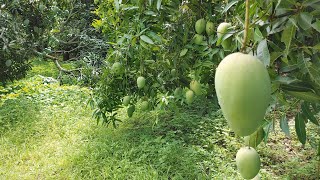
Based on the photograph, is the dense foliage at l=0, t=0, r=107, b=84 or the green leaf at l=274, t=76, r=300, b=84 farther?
the dense foliage at l=0, t=0, r=107, b=84

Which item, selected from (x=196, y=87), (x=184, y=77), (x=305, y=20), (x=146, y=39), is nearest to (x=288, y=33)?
(x=305, y=20)

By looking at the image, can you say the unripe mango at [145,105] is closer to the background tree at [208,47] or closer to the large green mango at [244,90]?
the background tree at [208,47]

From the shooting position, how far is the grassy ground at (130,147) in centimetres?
254

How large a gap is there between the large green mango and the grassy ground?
1722 millimetres

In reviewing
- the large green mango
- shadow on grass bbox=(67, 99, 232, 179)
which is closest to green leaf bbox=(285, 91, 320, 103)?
the large green mango

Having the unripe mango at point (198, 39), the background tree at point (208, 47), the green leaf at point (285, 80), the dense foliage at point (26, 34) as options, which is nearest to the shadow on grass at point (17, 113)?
the dense foliage at point (26, 34)

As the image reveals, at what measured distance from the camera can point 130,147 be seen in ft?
9.72

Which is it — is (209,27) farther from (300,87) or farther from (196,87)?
(300,87)

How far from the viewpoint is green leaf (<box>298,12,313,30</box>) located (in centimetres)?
61

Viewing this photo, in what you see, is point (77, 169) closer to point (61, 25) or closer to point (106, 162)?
point (106, 162)

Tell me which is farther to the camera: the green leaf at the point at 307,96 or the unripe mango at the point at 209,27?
the unripe mango at the point at 209,27

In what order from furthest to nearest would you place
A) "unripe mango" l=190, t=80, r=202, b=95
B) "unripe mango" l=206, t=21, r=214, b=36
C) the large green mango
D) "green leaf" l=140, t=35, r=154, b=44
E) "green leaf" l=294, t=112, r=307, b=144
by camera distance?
"unripe mango" l=190, t=80, r=202, b=95 < "green leaf" l=140, t=35, r=154, b=44 < "unripe mango" l=206, t=21, r=214, b=36 < "green leaf" l=294, t=112, r=307, b=144 < the large green mango

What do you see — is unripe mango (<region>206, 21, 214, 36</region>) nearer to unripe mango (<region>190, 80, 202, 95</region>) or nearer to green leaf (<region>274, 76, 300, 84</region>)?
unripe mango (<region>190, 80, 202, 95</region>)

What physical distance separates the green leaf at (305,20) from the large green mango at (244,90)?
29 centimetres
